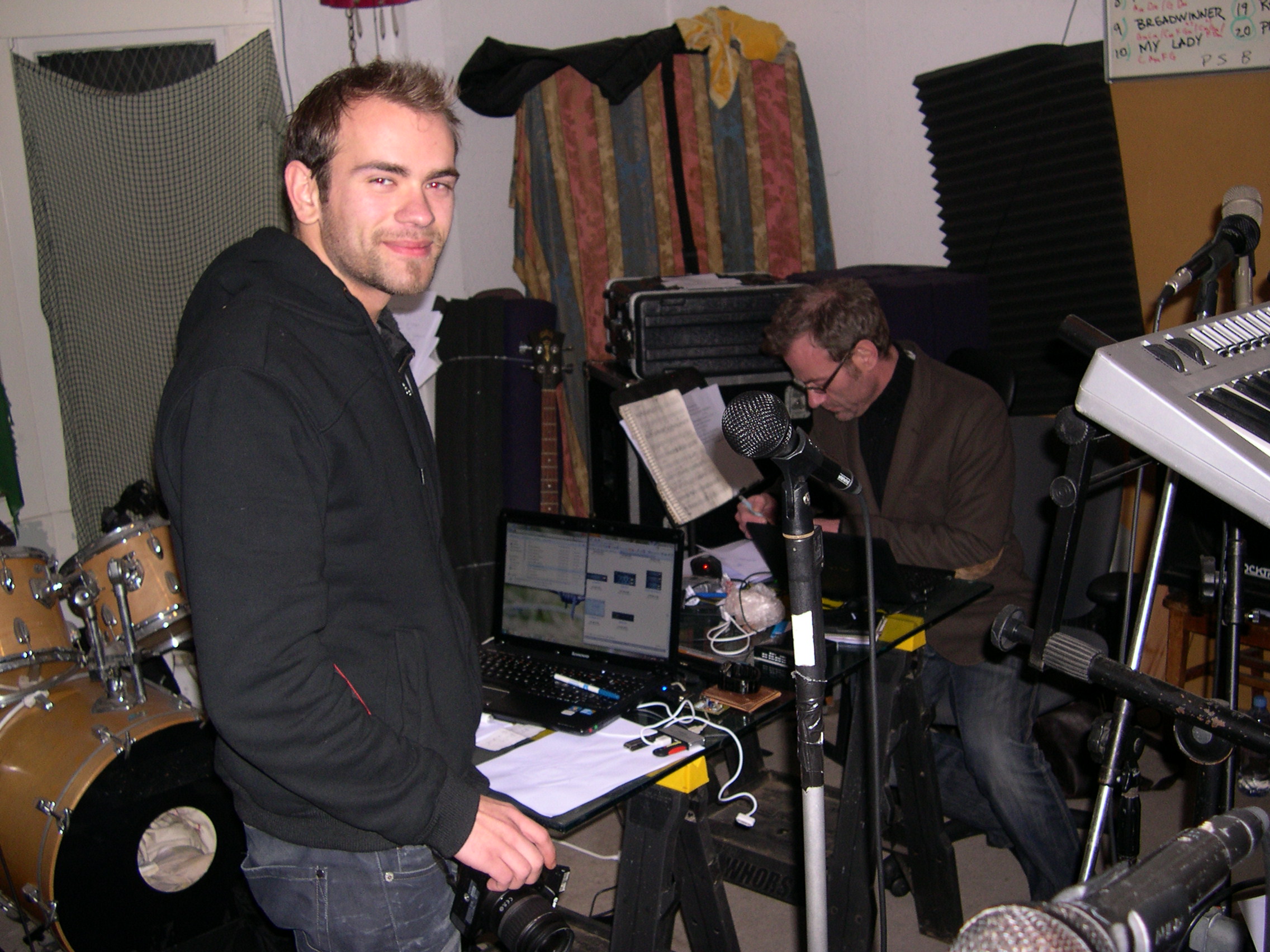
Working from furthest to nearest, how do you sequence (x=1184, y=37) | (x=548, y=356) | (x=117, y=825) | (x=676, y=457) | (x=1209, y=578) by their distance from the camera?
1. (x=548, y=356)
2. (x=1184, y=37)
3. (x=676, y=457)
4. (x=117, y=825)
5. (x=1209, y=578)

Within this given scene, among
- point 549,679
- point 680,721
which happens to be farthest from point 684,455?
point 680,721

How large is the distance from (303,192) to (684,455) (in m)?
1.47

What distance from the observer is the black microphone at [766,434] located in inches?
39.2

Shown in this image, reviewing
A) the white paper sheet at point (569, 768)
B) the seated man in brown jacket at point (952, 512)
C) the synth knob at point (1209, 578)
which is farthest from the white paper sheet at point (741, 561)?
the synth knob at point (1209, 578)

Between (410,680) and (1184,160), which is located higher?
(1184,160)

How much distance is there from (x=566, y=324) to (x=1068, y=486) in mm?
2721

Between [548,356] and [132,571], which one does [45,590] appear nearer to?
[132,571]

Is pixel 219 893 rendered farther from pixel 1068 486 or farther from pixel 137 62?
pixel 137 62

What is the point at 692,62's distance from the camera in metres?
3.83

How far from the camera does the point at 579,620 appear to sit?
1963mm

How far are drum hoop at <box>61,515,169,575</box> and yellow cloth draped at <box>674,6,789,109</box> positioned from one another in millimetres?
2628

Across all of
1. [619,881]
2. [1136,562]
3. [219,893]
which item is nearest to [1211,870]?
[619,881]

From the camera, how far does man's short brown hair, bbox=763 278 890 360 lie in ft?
7.72

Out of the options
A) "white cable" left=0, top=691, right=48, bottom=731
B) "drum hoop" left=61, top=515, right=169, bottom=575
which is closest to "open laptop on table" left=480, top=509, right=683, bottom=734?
"drum hoop" left=61, top=515, right=169, bottom=575
